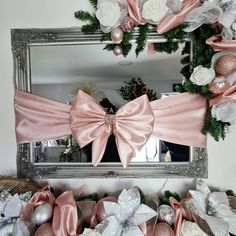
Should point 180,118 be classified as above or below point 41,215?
above

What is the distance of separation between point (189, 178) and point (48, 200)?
47 cm

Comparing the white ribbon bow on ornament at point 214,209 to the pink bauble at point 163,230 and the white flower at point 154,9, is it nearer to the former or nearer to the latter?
the pink bauble at point 163,230

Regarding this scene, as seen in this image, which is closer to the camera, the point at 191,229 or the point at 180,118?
the point at 191,229

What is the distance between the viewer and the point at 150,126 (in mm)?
945

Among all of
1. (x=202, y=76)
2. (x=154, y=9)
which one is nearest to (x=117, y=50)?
(x=154, y=9)

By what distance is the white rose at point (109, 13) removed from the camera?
93 centimetres

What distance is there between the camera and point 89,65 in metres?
1.04

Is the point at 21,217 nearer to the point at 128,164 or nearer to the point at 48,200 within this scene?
the point at 48,200

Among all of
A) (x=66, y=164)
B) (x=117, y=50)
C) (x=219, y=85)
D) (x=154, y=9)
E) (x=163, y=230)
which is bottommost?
(x=163, y=230)

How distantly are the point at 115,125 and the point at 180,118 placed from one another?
0.21 metres

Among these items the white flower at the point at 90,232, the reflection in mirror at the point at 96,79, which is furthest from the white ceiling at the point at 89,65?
the white flower at the point at 90,232

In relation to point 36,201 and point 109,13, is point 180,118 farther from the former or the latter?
point 36,201

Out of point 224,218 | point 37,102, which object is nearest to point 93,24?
point 37,102

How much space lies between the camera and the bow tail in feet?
3.18
